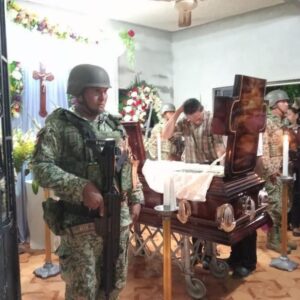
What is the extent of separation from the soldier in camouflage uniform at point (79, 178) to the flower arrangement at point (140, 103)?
10.4 ft

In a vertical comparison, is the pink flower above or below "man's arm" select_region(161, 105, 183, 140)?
above

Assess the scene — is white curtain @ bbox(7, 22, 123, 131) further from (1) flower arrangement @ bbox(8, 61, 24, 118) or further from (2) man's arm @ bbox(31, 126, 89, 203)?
(2) man's arm @ bbox(31, 126, 89, 203)

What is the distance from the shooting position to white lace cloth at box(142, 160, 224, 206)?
1.86m

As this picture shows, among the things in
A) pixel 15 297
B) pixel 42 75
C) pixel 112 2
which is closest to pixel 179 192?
pixel 15 297

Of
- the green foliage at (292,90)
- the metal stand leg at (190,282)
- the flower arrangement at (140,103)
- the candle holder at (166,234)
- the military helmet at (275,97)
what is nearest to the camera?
the candle holder at (166,234)

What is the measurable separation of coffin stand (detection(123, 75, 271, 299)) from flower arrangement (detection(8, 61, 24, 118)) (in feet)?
6.29

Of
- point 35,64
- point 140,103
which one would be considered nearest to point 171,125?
point 35,64

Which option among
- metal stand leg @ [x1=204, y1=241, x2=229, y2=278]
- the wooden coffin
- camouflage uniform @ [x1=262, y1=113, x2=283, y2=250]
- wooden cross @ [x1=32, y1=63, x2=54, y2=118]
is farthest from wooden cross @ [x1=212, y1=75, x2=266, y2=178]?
wooden cross @ [x1=32, y1=63, x2=54, y2=118]

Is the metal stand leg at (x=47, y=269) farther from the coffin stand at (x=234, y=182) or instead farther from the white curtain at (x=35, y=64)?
the coffin stand at (x=234, y=182)

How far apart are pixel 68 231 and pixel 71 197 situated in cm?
18

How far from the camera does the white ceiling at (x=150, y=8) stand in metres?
4.48

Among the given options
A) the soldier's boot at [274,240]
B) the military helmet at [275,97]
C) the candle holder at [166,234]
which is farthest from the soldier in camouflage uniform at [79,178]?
the military helmet at [275,97]

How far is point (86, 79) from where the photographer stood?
1562mm

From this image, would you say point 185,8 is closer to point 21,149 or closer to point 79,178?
point 21,149
